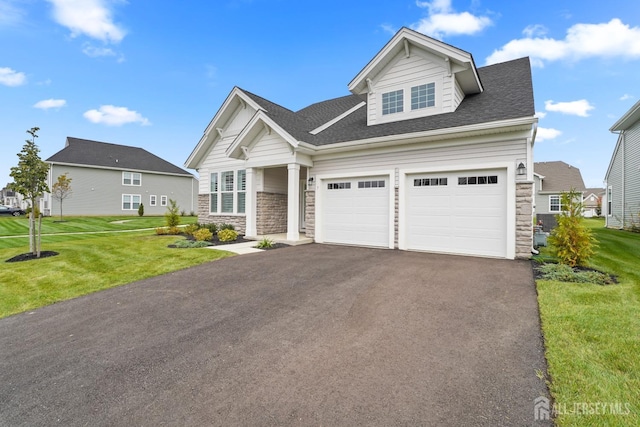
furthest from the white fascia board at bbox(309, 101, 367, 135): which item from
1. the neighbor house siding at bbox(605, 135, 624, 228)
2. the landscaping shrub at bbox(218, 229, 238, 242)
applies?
the neighbor house siding at bbox(605, 135, 624, 228)

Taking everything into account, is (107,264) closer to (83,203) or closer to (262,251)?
(262,251)

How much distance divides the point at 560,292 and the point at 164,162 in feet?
133

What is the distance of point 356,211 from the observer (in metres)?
10.6

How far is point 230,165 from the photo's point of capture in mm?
14094

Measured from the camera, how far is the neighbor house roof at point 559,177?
28594 mm

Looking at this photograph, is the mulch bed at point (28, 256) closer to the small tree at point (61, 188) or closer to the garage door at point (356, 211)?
the garage door at point (356, 211)

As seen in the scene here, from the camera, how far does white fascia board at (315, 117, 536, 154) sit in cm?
756

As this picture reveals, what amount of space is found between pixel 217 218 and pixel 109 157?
25849 mm

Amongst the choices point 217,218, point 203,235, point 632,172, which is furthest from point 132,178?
point 632,172

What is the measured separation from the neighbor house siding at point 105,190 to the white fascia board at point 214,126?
847 inches

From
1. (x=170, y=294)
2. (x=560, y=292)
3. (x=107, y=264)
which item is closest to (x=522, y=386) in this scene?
(x=560, y=292)

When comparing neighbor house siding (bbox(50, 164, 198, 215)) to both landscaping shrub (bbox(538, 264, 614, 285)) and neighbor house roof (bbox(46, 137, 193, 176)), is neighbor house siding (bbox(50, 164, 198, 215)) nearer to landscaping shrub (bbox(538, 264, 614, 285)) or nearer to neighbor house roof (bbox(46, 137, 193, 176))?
neighbor house roof (bbox(46, 137, 193, 176))

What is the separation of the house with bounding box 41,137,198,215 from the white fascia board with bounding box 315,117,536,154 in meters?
30.1

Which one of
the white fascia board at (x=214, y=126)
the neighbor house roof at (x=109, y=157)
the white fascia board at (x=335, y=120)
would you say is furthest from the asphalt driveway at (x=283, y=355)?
the neighbor house roof at (x=109, y=157)
